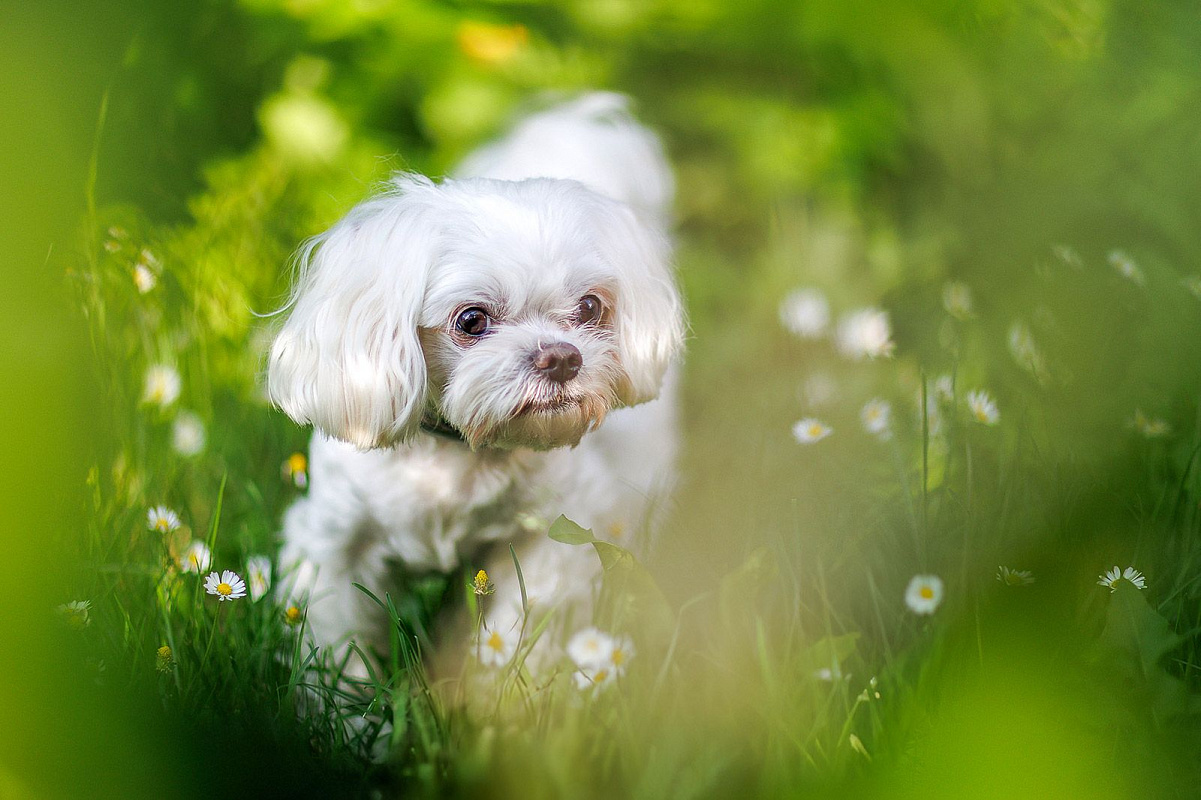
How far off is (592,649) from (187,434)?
1.17 m

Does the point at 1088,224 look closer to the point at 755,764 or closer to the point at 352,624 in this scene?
the point at 755,764

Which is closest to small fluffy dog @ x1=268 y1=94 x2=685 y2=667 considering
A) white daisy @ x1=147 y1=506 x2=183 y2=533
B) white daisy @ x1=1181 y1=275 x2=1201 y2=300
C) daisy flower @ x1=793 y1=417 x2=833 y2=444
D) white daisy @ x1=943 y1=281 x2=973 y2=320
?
white daisy @ x1=147 y1=506 x2=183 y2=533

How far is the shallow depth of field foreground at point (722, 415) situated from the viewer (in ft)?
2.16

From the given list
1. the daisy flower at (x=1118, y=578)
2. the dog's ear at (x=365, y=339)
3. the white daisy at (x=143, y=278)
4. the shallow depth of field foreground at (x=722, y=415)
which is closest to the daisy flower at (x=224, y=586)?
the shallow depth of field foreground at (x=722, y=415)

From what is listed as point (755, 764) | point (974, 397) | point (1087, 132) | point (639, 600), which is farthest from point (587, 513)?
point (1087, 132)

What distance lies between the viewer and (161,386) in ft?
6.79

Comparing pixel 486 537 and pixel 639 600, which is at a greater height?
pixel 486 537

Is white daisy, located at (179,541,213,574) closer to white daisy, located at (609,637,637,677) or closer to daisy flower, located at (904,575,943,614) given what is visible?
white daisy, located at (609,637,637,677)

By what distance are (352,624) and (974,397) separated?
1416 millimetres

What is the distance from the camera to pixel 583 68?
3.16 meters

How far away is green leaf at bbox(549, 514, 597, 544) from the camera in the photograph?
1.53 metres

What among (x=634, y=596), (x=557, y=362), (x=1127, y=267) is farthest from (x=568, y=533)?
(x=1127, y=267)

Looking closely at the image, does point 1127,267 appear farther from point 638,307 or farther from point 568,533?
point 568,533

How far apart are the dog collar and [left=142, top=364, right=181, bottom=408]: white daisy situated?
2.47 ft
